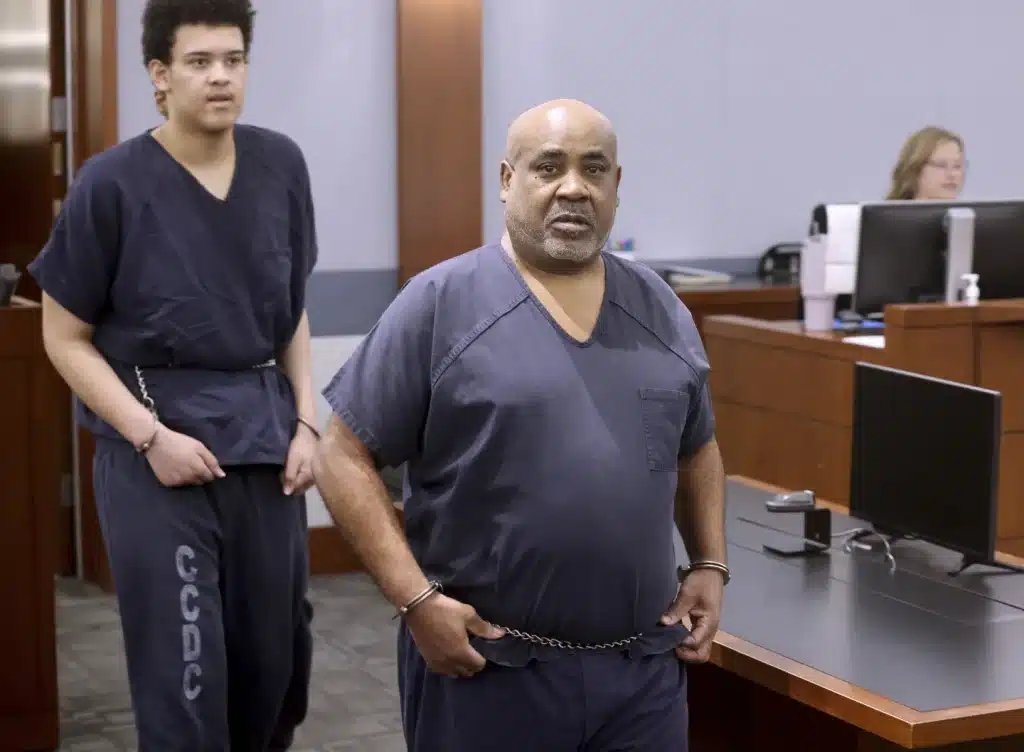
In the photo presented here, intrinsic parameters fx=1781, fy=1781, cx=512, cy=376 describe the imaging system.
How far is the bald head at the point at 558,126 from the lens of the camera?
85.0 inches

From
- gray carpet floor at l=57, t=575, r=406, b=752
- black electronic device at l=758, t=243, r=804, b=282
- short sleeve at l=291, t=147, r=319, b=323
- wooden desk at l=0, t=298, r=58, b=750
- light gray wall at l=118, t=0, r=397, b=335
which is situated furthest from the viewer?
black electronic device at l=758, t=243, r=804, b=282

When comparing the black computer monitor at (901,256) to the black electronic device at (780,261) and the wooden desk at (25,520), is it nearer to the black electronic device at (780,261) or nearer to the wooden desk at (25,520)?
the black electronic device at (780,261)

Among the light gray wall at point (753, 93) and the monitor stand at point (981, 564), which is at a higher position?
the light gray wall at point (753, 93)

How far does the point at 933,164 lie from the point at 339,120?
2.05 m

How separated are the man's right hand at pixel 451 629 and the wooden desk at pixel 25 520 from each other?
200cm

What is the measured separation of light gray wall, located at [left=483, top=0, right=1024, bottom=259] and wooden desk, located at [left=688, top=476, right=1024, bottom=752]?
113 inches

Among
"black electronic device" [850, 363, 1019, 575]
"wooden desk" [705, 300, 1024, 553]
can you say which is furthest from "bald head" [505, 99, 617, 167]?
"wooden desk" [705, 300, 1024, 553]

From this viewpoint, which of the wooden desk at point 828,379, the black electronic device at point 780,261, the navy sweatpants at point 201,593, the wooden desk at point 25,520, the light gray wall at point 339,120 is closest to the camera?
the navy sweatpants at point 201,593

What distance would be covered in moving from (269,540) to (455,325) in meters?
0.89

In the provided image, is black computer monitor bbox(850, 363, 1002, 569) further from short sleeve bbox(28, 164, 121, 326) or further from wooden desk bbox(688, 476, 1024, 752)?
short sleeve bbox(28, 164, 121, 326)

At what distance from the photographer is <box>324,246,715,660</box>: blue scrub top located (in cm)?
213

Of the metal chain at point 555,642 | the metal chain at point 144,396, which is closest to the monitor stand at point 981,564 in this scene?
the metal chain at point 555,642

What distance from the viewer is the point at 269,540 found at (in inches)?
115

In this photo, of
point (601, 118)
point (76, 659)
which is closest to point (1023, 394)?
point (76, 659)
